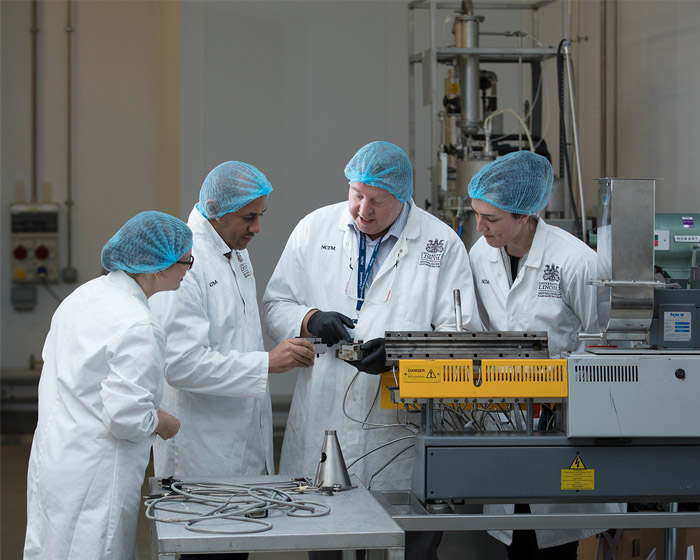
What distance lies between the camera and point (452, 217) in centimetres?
348

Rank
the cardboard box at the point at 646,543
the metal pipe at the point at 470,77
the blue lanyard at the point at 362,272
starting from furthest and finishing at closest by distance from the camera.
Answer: the metal pipe at the point at 470,77 → the cardboard box at the point at 646,543 → the blue lanyard at the point at 362,272

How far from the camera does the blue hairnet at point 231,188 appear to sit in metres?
2.05

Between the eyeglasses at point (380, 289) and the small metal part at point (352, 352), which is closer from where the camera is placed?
the small metal part at point (352, 352)

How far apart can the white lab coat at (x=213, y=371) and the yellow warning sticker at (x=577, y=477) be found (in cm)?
73

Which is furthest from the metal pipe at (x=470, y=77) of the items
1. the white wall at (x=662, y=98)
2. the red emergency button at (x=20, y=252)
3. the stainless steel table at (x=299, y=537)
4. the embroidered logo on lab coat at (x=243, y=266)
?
the red emergency button at (x=20, y=252)

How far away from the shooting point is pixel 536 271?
214 centimetres

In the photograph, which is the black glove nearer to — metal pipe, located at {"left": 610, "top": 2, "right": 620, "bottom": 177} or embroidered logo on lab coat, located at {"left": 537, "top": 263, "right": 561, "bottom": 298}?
embroidered logo on lab coat, located at {"left": 537, "top": 263, "right": 561, "bottom": 298}

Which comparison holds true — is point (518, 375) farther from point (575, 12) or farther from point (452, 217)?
point (575, 12)

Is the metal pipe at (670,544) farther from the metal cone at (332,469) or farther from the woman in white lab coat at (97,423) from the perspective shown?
the woman in white lab coat at (97,423)

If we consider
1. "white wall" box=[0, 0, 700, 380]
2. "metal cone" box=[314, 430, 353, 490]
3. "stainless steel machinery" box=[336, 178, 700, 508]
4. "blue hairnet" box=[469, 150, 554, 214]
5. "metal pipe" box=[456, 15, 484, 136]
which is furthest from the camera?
"white wall" box=[0, 0, 700, 380]

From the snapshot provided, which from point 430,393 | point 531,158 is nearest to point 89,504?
point 430,393

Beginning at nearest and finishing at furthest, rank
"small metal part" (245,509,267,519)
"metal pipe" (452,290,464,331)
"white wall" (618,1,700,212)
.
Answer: "small metal part" (245,509,267,519)
"metal pipe" (452,290,464,331)
"white wall" (618,1,700,212)

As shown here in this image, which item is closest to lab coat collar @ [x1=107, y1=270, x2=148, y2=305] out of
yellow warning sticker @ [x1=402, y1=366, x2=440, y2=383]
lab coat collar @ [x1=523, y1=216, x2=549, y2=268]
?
yellow warning sticker @ [x1=402, y1=366, x2=440, y2=383]

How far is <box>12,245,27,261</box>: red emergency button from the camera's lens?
17.1ft
